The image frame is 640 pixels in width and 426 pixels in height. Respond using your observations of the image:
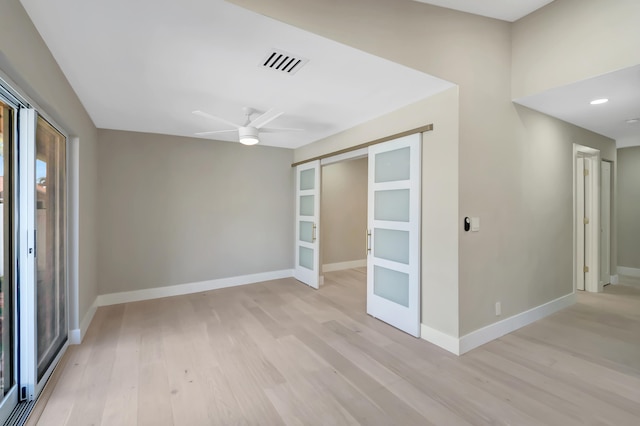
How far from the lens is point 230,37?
77.1 inches

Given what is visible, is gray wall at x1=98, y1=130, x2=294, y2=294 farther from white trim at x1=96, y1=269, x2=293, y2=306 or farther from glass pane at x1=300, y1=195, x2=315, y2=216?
glass pane at x1=300, y1=195, x2=315, y2=216

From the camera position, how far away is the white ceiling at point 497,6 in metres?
2.68

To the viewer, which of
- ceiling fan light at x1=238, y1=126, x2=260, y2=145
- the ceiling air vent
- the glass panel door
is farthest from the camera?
ceiling fan light at x1=238, y1=126, x2=260, y2=145

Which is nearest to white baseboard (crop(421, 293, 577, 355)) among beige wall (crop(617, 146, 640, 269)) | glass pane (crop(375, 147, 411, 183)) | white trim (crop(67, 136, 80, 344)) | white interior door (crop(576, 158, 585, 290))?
glass pane (crop(375, 147, 411, 183))

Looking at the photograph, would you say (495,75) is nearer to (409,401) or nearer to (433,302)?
(433,302)

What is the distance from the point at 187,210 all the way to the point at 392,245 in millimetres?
3323

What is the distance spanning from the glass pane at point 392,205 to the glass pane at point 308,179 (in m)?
1.65

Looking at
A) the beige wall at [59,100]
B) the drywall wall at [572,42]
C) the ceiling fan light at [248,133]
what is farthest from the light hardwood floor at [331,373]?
the drywall wall at [572,42]

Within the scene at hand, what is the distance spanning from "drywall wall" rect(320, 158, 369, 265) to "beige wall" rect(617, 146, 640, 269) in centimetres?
509

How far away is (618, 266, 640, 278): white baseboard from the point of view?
223 inches

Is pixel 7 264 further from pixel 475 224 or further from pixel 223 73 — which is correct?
pixel 475 224

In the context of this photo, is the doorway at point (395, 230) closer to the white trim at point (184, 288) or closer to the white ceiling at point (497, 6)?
the white ceiling at point (497, 6)

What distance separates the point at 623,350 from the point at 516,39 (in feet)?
11.1

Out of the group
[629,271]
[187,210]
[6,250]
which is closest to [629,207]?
[629,271]
